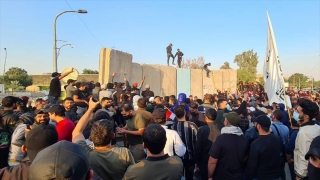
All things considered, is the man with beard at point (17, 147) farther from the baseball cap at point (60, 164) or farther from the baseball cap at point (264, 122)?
the baseball cap at point (264, 122)

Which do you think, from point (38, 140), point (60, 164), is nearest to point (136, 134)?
point (38, 140)

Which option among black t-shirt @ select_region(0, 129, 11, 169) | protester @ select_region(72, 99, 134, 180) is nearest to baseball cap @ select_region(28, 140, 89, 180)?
protester @ select_region(72, 99, 134, 180)

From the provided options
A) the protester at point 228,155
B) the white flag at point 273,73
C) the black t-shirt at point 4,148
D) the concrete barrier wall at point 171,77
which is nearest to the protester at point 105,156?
the black t-shirt at point 4,148

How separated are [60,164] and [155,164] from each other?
4.18 ft

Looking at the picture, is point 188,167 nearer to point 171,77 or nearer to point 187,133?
point 187,133

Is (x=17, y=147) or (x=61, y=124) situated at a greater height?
(x=61, y=124)

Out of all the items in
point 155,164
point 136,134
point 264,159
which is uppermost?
point 155,164

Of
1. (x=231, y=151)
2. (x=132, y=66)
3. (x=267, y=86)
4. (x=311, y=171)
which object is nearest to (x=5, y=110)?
(x=231, y=151)

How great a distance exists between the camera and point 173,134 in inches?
169

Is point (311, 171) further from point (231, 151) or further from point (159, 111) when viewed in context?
point (159, 111)

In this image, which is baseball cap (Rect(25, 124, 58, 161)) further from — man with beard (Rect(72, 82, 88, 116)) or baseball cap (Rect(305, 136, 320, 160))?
man with beard (Rect(72, 82, 88, 116))

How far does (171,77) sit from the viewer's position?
23.7 meters

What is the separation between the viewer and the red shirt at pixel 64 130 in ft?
13.0

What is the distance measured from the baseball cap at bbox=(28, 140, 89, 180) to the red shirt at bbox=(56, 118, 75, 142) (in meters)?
2.51
